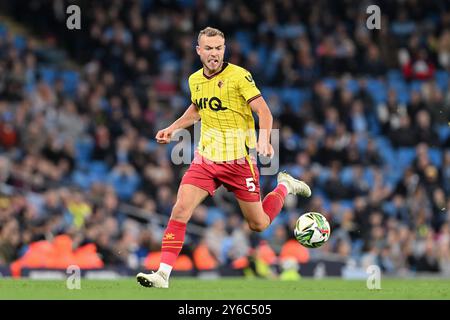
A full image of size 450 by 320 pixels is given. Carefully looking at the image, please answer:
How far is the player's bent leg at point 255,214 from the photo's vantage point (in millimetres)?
11398

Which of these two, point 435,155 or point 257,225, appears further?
point 435,155

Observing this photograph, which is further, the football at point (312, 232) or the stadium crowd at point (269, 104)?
the stadium crowd at point (269, 104)

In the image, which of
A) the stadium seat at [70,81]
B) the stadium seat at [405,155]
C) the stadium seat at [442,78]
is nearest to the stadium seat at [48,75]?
the stadium seat at [70,81]

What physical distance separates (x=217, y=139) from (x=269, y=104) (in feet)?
40.5

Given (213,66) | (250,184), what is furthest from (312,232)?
(213,66)

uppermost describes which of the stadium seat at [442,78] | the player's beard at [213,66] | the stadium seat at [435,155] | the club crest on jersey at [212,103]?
the stadium seat at [442,78]

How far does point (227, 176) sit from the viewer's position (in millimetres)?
11195

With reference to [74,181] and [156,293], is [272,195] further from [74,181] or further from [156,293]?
[74,181]

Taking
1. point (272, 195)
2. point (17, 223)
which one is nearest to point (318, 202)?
point (17, 223)

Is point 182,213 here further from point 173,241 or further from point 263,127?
point 263,127

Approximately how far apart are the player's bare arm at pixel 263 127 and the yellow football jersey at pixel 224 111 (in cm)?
16

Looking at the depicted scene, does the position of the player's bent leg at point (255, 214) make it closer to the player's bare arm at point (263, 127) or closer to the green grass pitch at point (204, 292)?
the green grass pitch at point (204, 292)

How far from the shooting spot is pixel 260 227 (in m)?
11.5

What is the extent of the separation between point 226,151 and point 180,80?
43.4ft
